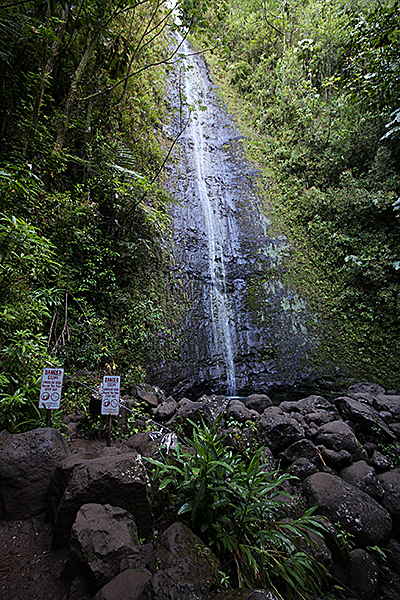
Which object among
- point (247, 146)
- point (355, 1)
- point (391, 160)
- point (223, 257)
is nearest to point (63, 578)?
point (223, 257)

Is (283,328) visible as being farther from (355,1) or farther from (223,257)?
(355,1)

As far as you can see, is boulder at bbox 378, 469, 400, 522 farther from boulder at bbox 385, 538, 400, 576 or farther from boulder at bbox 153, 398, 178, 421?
boulder at bbox 153, 398, 178, 421

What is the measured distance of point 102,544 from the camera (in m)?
1.65

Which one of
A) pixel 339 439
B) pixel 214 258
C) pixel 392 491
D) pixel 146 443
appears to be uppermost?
pixel 214 258

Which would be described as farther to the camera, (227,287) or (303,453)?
(227,287)

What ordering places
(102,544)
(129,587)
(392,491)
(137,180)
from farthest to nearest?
(137,180) < (392,491) < (102,544) < (129,587)

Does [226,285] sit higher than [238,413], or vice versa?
[226,285]

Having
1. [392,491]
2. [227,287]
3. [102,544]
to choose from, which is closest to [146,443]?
[102,544]

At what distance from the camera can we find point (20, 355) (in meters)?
2.55

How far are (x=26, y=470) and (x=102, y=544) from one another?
929 millimetres

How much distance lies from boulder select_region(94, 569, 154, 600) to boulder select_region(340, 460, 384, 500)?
9.32 ft

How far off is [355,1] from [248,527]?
42.0ft

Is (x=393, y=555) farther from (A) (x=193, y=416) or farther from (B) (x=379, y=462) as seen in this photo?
(A) (x=193, y=416)

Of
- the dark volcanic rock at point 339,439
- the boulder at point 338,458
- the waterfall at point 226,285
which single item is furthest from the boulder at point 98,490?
the waterfall at point 226,285
